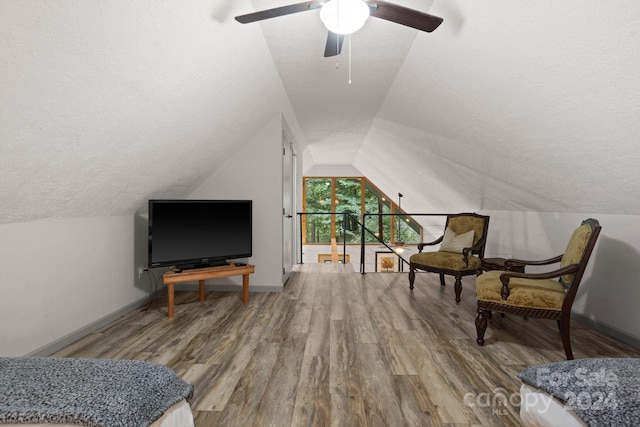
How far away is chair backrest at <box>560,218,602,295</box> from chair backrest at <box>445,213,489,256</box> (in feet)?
4.53

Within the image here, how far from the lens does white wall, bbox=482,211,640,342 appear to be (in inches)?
104

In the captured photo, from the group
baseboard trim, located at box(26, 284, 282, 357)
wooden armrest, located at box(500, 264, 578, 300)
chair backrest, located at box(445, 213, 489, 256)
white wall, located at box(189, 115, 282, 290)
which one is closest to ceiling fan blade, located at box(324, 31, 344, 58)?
wooden armrest, located at box(500, 264, 578, 300)

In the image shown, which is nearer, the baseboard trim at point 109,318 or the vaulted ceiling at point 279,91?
the vaulted ceiling at point 279,91

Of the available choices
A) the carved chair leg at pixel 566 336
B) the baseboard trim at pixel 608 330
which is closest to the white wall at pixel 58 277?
the carved chair leg at pixel 566 336

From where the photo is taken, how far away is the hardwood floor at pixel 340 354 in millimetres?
1736

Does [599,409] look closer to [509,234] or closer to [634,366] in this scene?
[634,366]

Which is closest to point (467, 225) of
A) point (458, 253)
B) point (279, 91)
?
point (458, 253)

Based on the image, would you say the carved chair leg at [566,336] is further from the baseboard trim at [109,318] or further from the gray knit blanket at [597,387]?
the baseboard trim at [109,318]

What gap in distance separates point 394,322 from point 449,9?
2551 millimetres

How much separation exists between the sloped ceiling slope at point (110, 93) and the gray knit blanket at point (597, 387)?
2365mm

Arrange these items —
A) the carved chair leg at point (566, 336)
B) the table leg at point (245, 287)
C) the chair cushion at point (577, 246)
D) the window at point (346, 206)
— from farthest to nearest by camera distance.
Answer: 1. the window at point (346, 206)
2. the table leg at point (245, 287)
3. the chair cushion at point (577, 246)
4. the carved chair leg at point (566, 336)

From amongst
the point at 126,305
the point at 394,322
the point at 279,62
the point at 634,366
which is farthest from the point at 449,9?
the point at 126,305

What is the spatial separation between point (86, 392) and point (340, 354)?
1698 millimetres

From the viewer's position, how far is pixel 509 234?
447 cm
